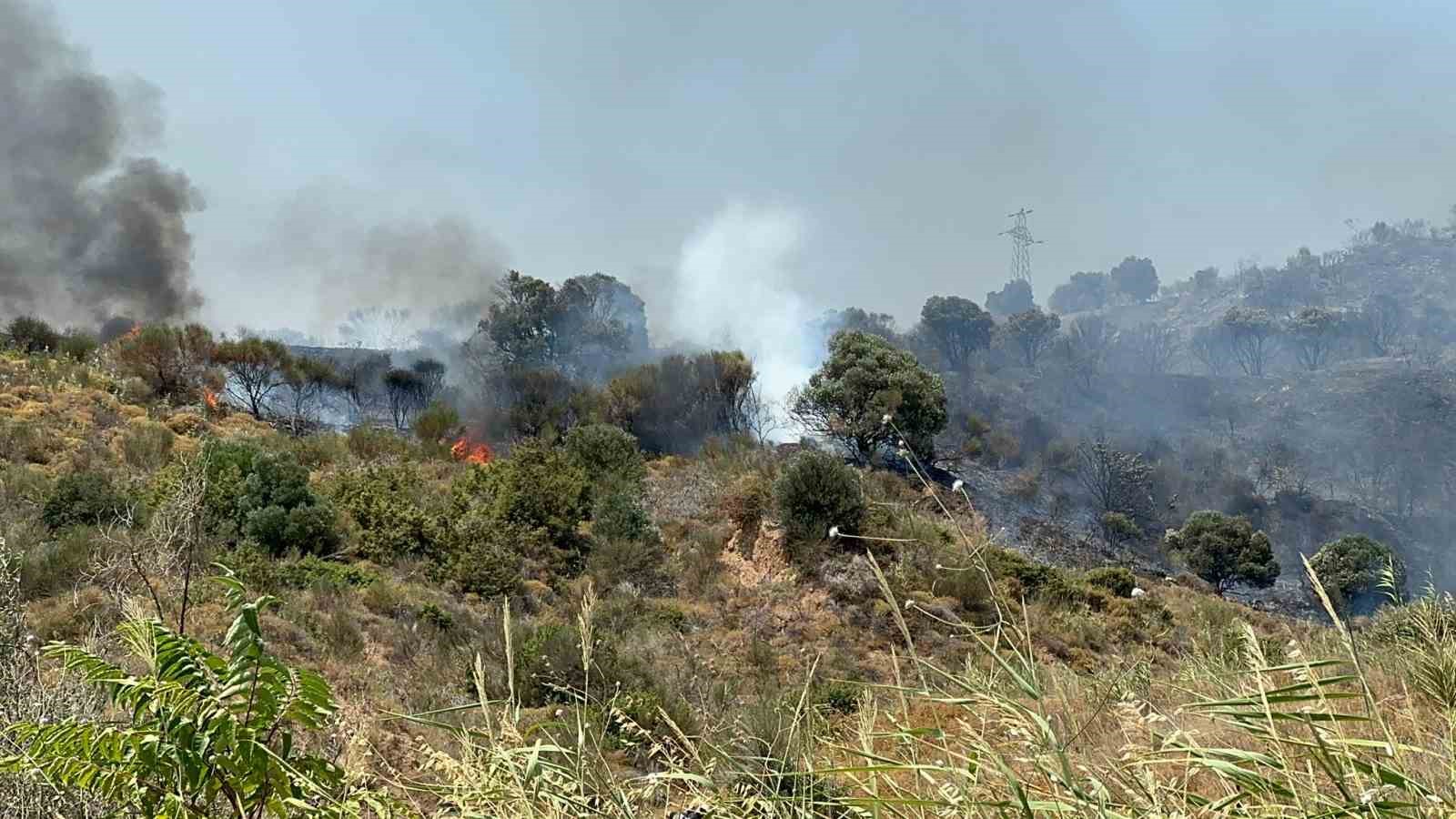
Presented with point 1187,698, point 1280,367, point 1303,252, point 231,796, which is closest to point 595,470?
point 1187,698

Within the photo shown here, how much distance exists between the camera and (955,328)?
78.6m

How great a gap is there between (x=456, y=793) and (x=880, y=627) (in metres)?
11.1

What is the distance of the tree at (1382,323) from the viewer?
8419cm

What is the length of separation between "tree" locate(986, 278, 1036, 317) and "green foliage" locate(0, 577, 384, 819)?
14878 centimetres

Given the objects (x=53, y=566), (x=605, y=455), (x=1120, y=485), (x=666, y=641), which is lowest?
(x=1120, y=485)

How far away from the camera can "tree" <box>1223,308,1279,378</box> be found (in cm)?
8306

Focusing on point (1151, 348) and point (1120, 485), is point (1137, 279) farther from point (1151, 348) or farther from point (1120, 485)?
point (1120, 485)

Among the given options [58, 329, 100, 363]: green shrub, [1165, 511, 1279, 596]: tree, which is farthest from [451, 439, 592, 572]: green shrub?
[1165, 511, 1279, 596]: tree

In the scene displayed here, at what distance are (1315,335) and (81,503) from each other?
95.7 metres

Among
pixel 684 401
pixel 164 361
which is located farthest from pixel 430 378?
pixel 164 361

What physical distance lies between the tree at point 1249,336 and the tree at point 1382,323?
9076 mm

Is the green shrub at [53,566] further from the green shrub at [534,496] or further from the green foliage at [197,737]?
the green foliage at [197,737]

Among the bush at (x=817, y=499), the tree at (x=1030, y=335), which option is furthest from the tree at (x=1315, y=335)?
the bush at (x=817, y=499)

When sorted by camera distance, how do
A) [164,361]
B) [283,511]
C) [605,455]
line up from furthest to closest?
[164,361]
[605,455]
[283,511]
